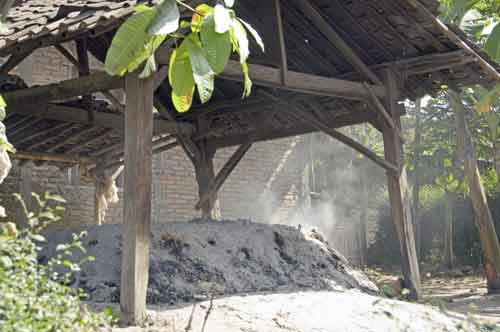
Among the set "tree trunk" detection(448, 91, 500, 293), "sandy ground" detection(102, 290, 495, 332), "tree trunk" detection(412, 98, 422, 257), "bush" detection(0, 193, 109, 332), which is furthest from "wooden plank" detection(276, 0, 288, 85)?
"tree trunk" detection(412, 98, 422, 257)

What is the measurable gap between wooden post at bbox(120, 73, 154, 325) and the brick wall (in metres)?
6.56

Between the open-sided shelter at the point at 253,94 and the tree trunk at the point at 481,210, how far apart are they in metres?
3.62

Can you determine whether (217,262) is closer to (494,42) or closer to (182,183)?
(494,42)

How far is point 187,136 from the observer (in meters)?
10.2

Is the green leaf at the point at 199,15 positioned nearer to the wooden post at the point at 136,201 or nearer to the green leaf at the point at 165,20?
the green leaf at the point at 165,20

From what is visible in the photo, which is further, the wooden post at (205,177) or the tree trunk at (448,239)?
the tree trunk at (448,239)

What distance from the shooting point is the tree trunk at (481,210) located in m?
11.6

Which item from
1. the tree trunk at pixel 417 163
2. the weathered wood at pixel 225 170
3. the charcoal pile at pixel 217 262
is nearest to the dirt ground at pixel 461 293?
the charcoal pile at pixel 217 262

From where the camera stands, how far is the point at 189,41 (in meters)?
2.00

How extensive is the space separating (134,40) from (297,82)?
5260mm

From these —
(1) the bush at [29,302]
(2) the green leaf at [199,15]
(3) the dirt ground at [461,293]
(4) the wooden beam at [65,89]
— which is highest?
(4) the wooden beam at [65,89]

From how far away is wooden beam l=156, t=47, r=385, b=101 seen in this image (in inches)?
249

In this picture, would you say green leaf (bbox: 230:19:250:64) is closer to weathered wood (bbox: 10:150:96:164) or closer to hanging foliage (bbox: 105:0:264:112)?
hanging foliage (bbox: 105:0:264:112)

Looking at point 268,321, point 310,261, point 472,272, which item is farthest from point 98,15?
point 472,272
